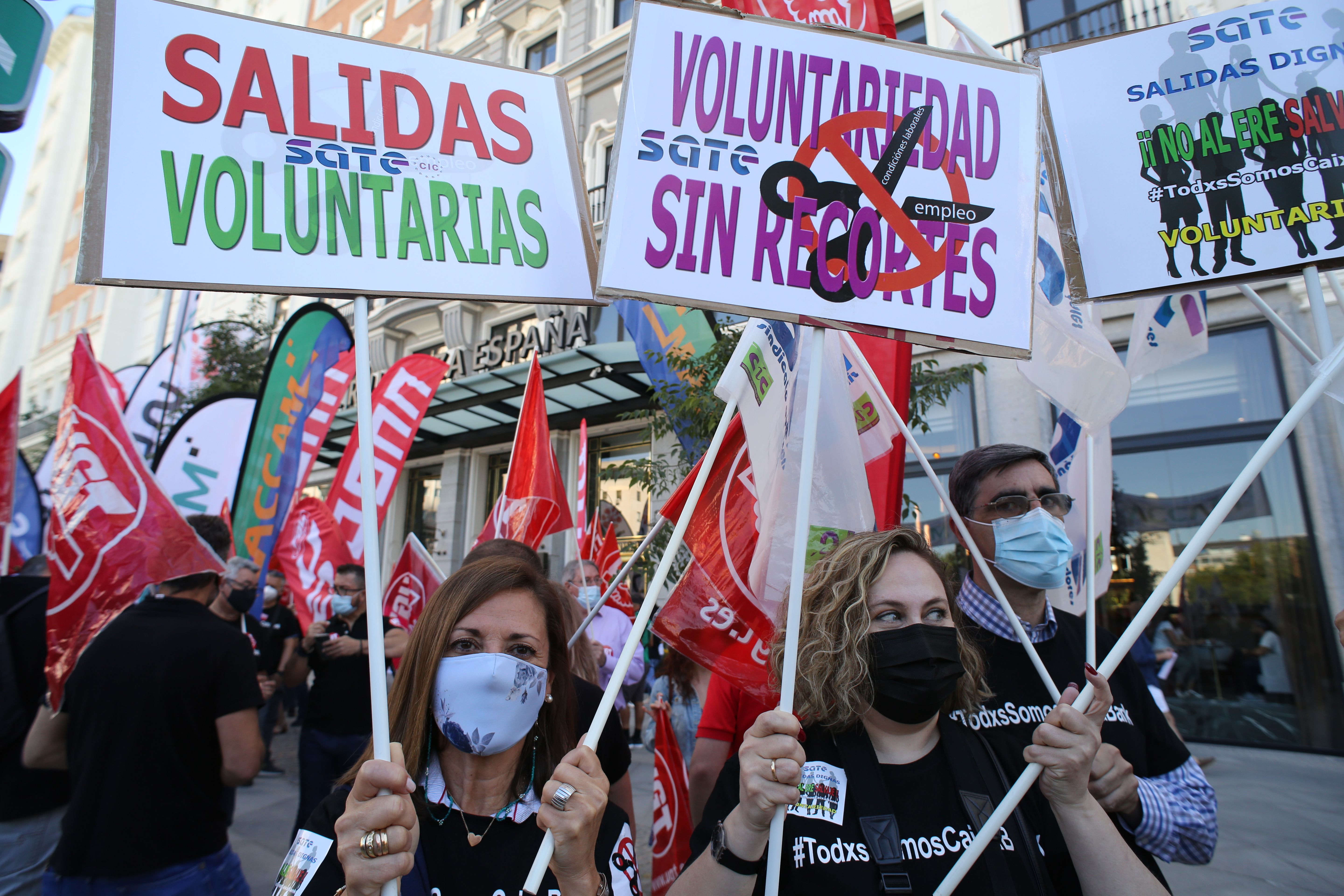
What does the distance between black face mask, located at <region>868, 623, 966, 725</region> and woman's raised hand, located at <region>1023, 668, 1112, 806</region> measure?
22cm

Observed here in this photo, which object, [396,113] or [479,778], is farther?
[396,113]

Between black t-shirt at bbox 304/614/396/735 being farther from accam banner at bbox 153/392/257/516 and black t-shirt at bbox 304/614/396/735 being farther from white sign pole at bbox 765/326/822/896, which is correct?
white sign pole at bbox 765/326/822/896

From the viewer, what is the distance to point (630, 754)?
2.89 meters

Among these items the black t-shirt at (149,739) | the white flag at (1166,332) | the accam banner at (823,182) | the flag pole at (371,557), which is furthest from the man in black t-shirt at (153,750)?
the white flag at (1166,332)

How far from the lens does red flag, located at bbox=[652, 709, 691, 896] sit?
3.28 m

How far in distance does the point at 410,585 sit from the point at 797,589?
3731 millimetres

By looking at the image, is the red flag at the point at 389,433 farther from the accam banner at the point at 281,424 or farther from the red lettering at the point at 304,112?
the red lettering at the point at 304,112

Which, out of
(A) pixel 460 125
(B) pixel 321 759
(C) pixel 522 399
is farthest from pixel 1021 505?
(C) pixel 522 399

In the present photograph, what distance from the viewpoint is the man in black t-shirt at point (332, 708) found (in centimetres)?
437

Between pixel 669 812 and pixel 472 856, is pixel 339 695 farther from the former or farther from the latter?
pixel 472 856

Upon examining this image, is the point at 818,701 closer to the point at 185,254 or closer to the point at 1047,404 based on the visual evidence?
the point at 185,254

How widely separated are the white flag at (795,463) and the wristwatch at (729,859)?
0.84 metres

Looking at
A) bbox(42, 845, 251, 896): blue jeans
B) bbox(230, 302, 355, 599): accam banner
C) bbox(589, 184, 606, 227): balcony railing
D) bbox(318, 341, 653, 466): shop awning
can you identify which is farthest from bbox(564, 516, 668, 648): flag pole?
bbox(589, 184, 606, 227): balcony railing

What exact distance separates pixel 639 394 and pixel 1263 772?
1040cm
